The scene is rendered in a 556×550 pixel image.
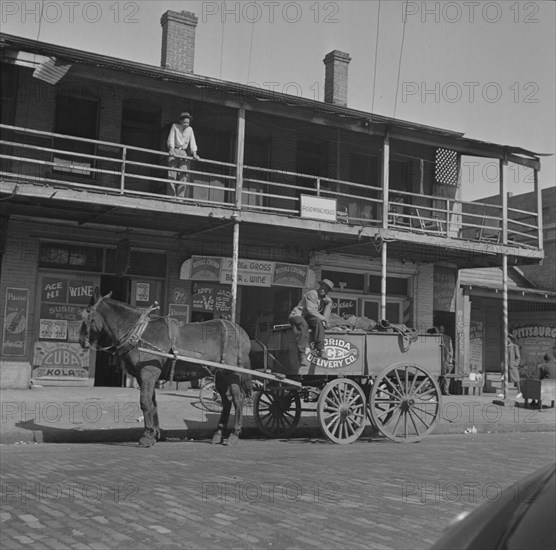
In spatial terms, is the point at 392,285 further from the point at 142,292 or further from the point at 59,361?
the point at 59,361

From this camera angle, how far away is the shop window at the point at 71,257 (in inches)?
648

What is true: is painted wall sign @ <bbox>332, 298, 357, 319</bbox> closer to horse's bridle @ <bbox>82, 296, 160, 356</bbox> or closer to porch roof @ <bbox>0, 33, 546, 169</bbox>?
porch roof @ <bbox>0, 33, 546, 169</bbox>

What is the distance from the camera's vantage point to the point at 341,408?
1064 cm

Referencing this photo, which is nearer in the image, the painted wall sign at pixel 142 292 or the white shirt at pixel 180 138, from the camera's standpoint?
the white shirt at pixel 180 138

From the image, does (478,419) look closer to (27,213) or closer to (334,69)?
(27,213)

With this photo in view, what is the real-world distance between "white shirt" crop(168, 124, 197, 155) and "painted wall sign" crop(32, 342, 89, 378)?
5.27 meters

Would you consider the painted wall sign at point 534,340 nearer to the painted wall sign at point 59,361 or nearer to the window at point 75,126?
→ the painted wall sign at point 59,361

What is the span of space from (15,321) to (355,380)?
8.50m

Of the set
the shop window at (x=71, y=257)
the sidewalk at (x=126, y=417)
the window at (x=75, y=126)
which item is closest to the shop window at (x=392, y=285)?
the sidewalk at (x=126, y=417)

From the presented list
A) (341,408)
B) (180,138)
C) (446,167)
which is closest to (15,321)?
(180,138)

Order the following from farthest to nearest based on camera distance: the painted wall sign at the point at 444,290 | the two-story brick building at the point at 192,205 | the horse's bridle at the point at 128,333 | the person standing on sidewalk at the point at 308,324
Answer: the painted wall sign at the point at 444,290 → the two-story brick building at the point at 192,205 → the person standing on sidewalk at the point at 308,324 → the horse's bridle at the point at 128,333

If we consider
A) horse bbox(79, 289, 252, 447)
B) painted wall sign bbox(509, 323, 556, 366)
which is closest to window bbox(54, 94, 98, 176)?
horse bbox(79, 289, 252, 447)

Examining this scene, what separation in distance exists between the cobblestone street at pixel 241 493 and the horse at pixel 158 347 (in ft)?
2.35

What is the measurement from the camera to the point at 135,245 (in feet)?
57.0
